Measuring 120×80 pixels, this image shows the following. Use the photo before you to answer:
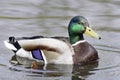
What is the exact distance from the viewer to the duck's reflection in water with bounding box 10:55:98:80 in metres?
9.76

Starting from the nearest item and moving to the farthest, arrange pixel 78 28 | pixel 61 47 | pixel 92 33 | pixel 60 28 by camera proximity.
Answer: pixel 61 47 → pixel 92 33 → pixel 78 28 → pixel 60 28

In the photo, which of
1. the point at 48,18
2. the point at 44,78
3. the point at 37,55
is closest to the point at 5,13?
the point at 48,18

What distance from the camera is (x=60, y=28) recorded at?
12.3m

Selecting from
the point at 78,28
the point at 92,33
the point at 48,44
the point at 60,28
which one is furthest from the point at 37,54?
the point at 60,28

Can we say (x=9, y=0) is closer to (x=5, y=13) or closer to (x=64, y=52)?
(x=5, y=13)

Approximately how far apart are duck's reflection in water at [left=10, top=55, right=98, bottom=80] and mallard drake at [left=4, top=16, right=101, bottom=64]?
3.8 inches

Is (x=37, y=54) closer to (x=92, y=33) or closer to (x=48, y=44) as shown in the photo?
(x=48, y=44)

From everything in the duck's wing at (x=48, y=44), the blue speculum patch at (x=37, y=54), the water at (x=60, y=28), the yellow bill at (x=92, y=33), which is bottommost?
the water at (x=60, y=28)

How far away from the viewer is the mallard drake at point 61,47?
1034 cm

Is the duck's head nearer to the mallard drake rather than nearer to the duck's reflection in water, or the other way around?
the mallard drake

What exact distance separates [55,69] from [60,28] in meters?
2.30

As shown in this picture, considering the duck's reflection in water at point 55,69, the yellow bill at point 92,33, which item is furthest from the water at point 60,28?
the yellow bill at point 92,33

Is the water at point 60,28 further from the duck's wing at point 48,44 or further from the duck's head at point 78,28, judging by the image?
the duck's head at point 78,28

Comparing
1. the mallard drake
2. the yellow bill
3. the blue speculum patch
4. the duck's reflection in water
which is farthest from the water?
the yellow bill
